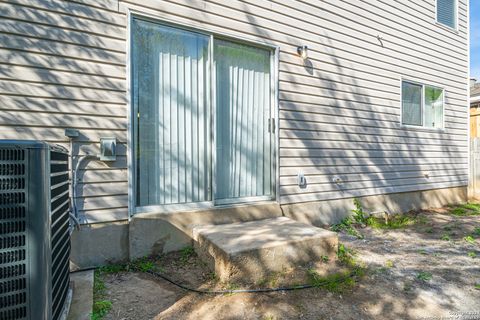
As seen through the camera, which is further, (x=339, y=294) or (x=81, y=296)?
(x=339, y=294)

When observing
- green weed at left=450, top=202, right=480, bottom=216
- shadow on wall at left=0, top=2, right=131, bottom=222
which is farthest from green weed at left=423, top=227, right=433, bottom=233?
shadow on wall at left=0, top=2, right=131, bottom=222

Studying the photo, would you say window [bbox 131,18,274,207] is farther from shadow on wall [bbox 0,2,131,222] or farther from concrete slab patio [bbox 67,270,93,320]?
concrete slab patio [bbox 67,270,93,320]

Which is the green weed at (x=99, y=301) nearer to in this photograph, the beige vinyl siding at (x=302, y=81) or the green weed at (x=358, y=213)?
the beige vinyl siding at (x=302, y=81)

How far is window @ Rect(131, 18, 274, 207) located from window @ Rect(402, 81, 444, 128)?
3385mm

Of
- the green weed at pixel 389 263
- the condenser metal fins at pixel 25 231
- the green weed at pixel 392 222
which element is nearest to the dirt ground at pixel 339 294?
the green weed at pixel 389 263

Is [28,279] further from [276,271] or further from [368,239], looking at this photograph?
[368,239]

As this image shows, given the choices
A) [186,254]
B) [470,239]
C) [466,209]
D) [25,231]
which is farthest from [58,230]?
[466,209]

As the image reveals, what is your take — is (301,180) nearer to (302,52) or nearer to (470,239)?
(302,52)

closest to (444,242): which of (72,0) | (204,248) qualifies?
(204,248)

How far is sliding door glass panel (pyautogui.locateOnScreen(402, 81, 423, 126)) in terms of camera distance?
5977mm

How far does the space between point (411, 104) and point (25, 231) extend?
6.56 meters

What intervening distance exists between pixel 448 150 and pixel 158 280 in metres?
6.77

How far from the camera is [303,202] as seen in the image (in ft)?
14.4

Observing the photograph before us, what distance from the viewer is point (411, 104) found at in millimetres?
6113
